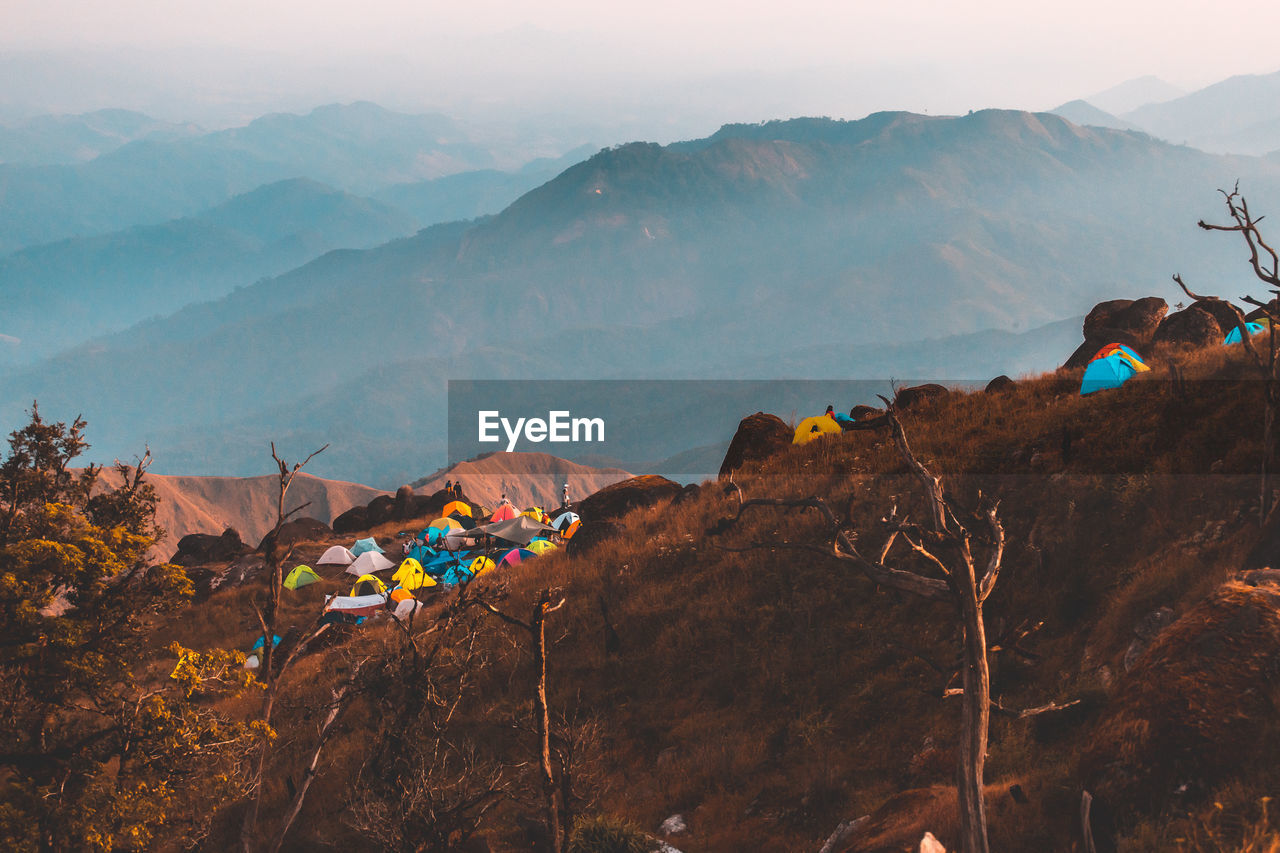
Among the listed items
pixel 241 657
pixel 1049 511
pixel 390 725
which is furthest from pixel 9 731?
pixel 1049 511

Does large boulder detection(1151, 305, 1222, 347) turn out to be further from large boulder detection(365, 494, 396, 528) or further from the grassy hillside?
large boulder detection(365, 494, 396, 528)

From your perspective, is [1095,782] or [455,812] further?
[455,812]

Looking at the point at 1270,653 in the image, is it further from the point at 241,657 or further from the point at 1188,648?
the point at 241,657

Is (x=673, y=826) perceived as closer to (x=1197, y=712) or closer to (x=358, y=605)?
(x=1197, y=712)

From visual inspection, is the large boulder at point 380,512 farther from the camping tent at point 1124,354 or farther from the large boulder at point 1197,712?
the large boulder at point 1197,712

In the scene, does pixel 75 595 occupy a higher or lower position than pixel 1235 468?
lower

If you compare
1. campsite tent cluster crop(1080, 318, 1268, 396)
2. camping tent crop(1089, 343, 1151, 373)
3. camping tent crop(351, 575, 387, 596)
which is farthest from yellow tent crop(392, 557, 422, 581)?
camping tent crop(1089, 343, 1151, 373)

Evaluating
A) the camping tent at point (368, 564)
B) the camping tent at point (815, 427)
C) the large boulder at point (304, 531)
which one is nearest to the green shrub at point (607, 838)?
the camping tent at point (815, 427)
